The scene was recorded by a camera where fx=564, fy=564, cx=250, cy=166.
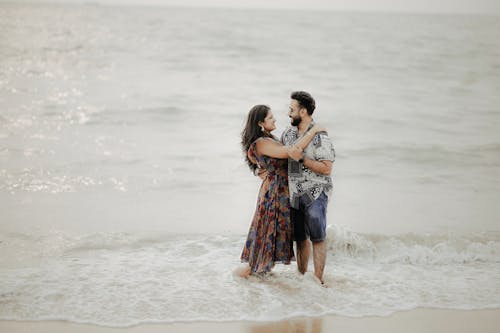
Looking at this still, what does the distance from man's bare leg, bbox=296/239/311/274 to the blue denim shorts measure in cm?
18

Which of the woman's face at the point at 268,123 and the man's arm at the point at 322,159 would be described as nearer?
the man's arm at the point at 322,159

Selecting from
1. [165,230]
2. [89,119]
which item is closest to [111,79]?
[89,119]

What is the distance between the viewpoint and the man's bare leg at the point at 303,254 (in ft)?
17.0

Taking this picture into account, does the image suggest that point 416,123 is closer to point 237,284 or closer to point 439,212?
point 439,212

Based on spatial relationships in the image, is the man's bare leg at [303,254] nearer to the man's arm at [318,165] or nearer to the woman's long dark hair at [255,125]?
the man's arm at [318,165]

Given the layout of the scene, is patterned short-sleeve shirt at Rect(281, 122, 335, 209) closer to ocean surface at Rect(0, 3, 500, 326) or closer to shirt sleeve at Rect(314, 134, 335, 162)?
shirt sleeve at Rect(314, 134, 335, 162)

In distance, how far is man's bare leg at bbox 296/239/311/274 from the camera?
518 centimetres

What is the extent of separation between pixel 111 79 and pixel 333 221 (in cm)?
1738

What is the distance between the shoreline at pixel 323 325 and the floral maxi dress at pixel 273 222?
73 cm

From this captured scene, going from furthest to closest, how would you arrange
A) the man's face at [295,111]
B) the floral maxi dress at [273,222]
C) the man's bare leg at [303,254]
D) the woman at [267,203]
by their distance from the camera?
1. the man's bare leg at [303,254]
2. the floral maxi dress at [273,222]
3. the woman at [267,203]
4. the man's face at [295,111]

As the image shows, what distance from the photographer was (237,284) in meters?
5.09

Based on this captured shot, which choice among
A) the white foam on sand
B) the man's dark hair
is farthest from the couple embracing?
the white foam on sand

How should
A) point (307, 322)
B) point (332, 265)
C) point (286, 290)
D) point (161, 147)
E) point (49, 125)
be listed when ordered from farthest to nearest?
point (49, 125), point (161, 147), point (332, 265), point (286, 290), point (307, 322)

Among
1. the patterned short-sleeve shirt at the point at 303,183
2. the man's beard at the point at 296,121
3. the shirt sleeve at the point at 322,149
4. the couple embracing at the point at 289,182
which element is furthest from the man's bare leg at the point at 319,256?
the man's beard at the point at 296,121
